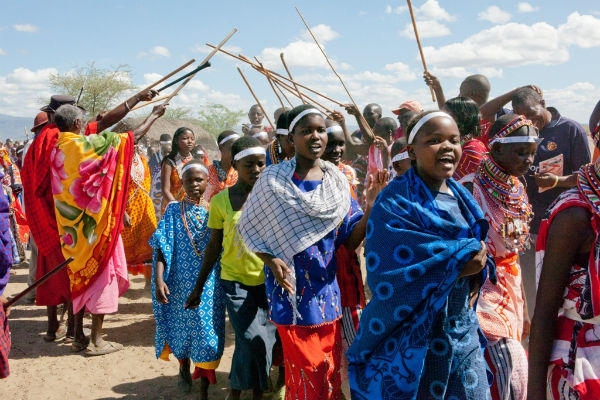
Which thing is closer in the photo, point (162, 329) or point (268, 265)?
point (268, 265)

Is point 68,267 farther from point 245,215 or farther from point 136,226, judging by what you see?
point 245,215

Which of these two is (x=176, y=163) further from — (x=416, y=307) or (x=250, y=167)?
(x=416, y=307)

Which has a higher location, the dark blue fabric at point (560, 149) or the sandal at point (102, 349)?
the dark blue fabric at point (560, 149)

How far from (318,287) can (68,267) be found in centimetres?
339

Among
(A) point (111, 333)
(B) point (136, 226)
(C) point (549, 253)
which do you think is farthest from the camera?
(B) point (136, 226)

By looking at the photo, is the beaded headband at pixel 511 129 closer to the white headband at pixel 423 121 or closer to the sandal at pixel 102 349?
the white headband at pixel 423 121

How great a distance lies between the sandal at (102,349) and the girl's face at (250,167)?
2747 mm

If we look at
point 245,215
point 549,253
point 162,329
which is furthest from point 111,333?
point 549,253

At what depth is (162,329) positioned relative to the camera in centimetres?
436

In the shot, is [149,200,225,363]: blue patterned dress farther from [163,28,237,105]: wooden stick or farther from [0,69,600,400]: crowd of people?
[163,28,237,105]: wooden stick

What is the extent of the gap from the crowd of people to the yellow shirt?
13mm

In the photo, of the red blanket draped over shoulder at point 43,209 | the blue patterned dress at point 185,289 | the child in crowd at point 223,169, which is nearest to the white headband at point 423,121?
the blue patterned dress at point 185,289

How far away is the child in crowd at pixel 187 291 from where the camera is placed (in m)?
4.03

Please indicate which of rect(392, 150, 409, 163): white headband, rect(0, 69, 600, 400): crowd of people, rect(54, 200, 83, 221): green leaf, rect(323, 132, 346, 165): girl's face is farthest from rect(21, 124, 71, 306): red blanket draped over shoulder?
rect(392, 150, 409, 163): white headband
